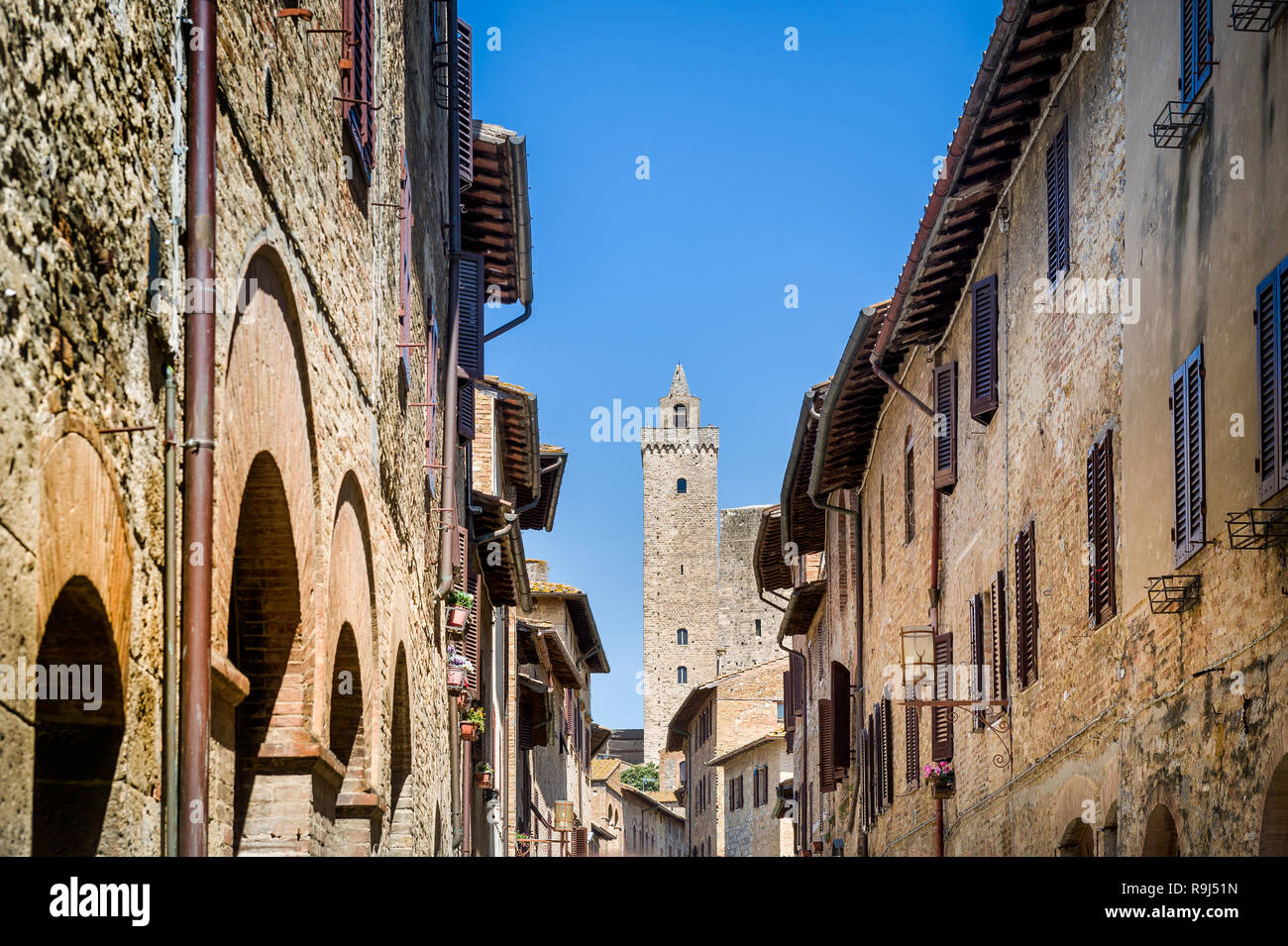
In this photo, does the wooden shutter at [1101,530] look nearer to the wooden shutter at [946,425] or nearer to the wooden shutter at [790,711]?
the wooden shutter at [946,425]

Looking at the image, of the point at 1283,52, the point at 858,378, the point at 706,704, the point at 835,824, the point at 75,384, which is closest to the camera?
the point at 75,384

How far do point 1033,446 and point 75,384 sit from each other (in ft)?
32.1

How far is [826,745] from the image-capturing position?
26906 millimetres

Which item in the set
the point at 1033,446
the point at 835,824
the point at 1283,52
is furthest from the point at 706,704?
the point at 1283,52

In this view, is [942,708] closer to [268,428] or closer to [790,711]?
[268,428]

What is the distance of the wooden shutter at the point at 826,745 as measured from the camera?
26438 mm

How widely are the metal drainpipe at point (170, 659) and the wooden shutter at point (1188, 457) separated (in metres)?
5.37

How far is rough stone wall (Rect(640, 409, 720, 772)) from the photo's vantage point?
92375 mm

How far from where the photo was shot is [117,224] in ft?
17.4

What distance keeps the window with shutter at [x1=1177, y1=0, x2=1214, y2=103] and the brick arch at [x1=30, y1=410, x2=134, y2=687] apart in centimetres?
619

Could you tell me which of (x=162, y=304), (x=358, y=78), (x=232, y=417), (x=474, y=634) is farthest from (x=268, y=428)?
(x=474, y=634)

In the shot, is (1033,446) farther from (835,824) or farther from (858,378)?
(835,824)

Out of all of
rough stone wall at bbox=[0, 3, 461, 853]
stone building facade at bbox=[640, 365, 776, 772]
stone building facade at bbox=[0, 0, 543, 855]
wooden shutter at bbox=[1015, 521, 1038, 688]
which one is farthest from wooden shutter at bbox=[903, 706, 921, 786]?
stone building facade at bbox=[640, 365, 776, 772]

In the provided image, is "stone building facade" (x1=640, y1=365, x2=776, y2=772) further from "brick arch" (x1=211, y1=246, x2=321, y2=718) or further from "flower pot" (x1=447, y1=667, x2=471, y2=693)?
"brick arch" (x1=211, y1=246, x2=321, y2=718)
